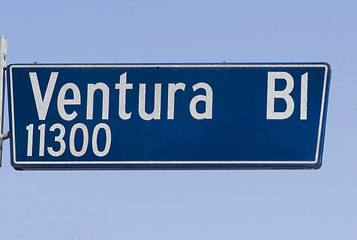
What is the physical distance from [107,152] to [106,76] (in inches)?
21.5

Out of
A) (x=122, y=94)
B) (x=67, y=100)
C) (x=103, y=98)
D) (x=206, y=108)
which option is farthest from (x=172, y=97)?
(x=67, y=100)

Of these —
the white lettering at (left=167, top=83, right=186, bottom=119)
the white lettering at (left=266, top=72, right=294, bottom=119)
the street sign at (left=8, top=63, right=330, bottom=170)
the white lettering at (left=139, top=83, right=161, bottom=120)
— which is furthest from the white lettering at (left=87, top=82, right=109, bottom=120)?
the white lettering at (left=266, top=72, right=294, bottom=119)

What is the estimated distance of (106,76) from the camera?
1000 centimetres

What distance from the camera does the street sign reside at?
9.78 m

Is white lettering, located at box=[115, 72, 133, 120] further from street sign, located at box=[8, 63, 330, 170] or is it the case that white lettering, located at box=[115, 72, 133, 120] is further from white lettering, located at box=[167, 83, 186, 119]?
white lettering, located at box=[167, 83, 186, 119]

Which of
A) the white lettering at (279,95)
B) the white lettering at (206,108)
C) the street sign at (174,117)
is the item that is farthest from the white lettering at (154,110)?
the white lettering at (279,95)

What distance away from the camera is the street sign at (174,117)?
978 centimetres

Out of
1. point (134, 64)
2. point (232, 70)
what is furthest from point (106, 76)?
point (232, 70)

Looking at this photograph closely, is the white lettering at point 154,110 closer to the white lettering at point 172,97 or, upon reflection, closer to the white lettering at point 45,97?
the white lettering at point 172,97

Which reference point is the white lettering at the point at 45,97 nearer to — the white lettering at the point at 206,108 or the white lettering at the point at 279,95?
the white lettering at the point at 206,108

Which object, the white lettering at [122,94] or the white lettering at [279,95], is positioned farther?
the white lettering at [122,94]

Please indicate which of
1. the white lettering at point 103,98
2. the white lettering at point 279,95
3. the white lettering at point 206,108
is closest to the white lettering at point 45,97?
the white lettering at point 103,98

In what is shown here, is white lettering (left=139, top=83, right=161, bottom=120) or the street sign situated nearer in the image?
the street sign

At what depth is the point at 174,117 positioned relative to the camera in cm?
988
